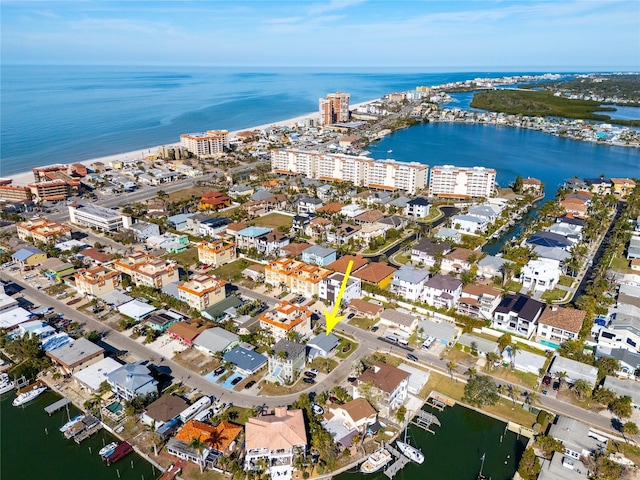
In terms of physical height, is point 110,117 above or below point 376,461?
above

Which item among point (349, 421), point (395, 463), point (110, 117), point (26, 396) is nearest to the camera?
point (395, 463)

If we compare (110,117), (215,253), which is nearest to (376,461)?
(215,253)

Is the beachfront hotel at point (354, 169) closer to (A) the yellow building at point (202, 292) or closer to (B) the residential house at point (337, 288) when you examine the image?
(B) the residential house at point (337, 288)

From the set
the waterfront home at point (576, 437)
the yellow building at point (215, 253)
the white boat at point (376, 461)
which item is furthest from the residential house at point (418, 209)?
the white boat at point (376, 461)

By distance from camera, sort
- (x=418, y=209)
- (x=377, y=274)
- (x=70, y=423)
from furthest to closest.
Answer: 1. (x=418, y=209)
2. (x=377, y=274)
3. (x=70, y=423)

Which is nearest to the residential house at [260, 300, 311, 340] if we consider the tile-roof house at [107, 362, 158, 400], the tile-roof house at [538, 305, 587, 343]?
the tile-roof house at [107, 362, 158, 400]

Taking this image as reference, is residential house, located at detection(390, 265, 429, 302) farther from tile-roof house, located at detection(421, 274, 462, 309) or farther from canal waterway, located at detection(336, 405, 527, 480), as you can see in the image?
canal waterway, located at detection(336, 405, 527, 480)

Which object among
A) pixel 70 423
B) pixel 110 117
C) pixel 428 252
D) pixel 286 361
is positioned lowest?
pixel 70 423

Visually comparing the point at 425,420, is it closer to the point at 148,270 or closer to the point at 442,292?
the point at 442,292
